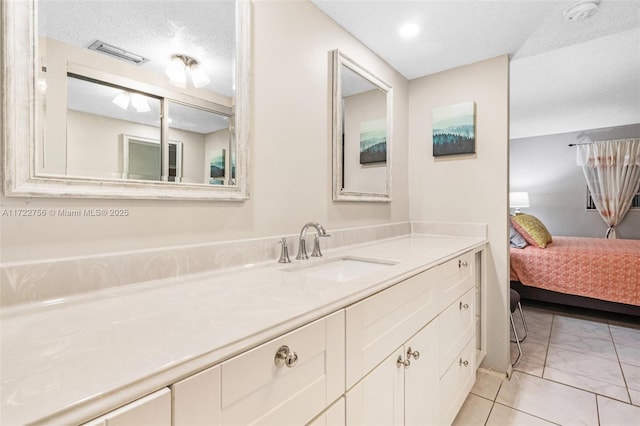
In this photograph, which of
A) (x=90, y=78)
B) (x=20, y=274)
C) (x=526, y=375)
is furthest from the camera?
(x=526, y=375)

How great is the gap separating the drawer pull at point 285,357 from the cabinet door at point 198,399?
135mm

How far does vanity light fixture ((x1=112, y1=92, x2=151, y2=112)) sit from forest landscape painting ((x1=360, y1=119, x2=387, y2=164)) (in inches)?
48.9

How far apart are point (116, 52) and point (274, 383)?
993 mm

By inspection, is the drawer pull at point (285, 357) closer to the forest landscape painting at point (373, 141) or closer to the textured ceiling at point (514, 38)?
the forest landscape painting at point (373, 141)

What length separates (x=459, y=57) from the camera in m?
2.10

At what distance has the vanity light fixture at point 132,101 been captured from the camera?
0.91 metres

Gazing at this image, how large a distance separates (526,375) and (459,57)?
2.17m

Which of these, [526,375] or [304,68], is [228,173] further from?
[526,375]

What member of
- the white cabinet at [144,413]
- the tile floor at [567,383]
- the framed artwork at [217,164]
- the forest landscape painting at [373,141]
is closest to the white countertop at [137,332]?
the white cabinet at [144,413]

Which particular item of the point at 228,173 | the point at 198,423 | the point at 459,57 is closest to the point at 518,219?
the point at 459,57

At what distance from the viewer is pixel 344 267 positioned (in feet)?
4.91

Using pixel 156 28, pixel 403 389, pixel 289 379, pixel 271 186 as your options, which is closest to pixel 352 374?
pixel 289 379

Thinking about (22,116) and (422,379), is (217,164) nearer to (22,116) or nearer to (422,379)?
Result: (22,116)

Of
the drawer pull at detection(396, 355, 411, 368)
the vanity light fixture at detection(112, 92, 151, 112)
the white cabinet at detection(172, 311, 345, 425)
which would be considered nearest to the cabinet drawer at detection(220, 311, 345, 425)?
the white cabinet at detection(172, 311, 345, 425)
